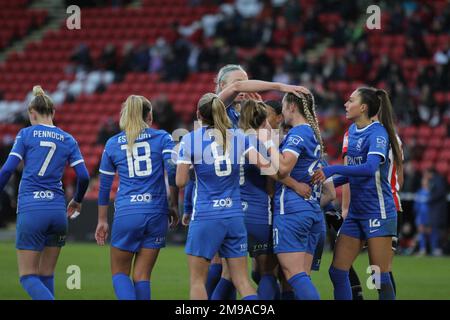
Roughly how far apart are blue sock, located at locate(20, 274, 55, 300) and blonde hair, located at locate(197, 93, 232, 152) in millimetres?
2148

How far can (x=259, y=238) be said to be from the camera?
7973 mm

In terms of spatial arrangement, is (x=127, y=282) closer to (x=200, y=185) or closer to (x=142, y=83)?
(x=200, y=185)

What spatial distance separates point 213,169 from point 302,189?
940 millimetres

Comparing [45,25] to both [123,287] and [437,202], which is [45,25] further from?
[123,287]

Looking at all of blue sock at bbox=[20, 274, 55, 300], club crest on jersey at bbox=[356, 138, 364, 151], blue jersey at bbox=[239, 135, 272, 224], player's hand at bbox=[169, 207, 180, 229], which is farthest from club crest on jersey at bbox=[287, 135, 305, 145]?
blue sock at bbox=[20, 274, 55, 300]

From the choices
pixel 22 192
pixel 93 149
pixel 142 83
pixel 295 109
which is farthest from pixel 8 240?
pixel 295 109

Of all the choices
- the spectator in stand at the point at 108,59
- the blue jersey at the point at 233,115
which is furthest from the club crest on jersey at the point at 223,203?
the spectator in stand at the point at 108,59

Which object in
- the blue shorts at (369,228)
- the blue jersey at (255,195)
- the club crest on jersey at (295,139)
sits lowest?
the blue shorts at (369,228)

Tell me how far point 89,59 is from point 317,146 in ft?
60.4

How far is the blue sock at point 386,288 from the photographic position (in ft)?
26.8

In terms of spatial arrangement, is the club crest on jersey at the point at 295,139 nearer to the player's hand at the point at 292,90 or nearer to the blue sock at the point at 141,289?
the player's hand at the point at 292,90

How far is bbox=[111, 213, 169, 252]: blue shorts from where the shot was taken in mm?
7742

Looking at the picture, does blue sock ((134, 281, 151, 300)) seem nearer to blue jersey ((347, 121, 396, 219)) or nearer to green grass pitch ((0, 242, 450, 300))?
blue jersey ((347, 121, 396, 219))

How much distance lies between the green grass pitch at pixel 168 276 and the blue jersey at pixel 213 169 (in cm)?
321
